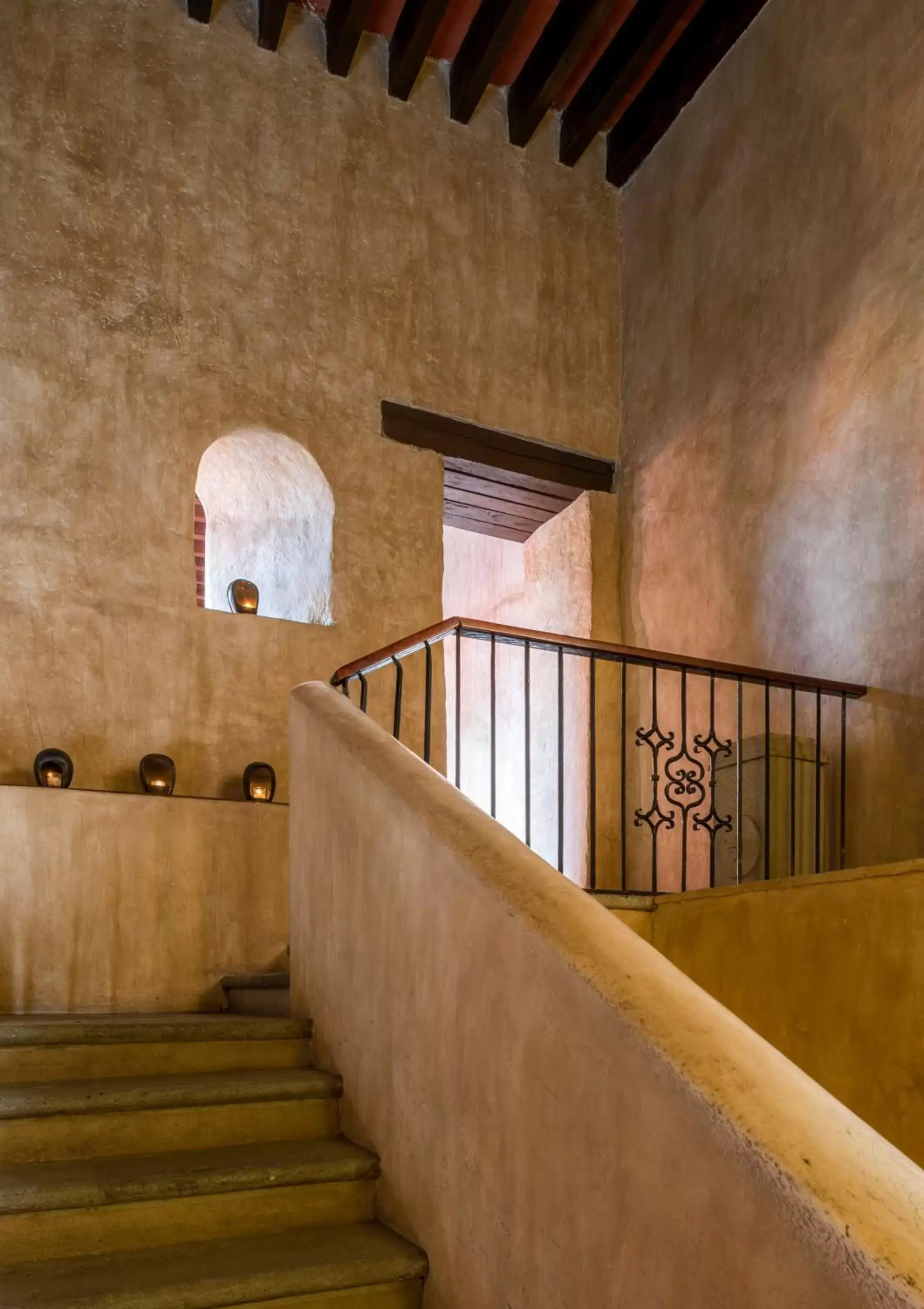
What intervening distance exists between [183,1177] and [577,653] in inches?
97.3

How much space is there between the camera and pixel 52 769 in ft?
16.0

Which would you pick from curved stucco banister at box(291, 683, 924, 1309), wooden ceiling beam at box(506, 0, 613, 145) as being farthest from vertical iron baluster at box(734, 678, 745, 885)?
wooden ceiling beam at box(506, 0, 613, 145)

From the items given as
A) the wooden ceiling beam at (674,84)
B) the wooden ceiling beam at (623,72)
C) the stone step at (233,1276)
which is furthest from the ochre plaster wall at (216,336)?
the stone step at (233,1276)

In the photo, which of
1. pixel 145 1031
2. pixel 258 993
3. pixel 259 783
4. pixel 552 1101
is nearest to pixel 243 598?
pixel 259 783

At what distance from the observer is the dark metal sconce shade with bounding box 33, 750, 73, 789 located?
4.86m

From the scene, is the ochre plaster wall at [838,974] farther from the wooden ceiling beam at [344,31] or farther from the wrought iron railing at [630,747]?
the wooden ceiling beam at [344,31]

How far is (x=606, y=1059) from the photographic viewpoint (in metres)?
1.74

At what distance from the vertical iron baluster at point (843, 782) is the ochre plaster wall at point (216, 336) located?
231 cm

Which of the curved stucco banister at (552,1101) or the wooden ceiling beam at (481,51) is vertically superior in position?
the wooden ceiling beam at (481,51)

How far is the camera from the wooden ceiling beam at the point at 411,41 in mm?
5996

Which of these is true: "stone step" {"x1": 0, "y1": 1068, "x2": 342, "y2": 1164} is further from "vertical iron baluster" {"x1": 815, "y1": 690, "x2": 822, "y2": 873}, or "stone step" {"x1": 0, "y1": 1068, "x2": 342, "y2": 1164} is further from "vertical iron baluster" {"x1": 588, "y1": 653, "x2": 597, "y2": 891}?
"vertical iron baluster" {"x1": 815, "y1": 690, "x2": 822, "y2": 873}

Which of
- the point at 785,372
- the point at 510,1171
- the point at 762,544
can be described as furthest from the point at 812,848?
the point at 510,1171

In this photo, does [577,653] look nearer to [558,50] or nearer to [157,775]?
[157,775]

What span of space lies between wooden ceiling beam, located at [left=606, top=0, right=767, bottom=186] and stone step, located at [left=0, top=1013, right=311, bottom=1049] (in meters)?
5.63
